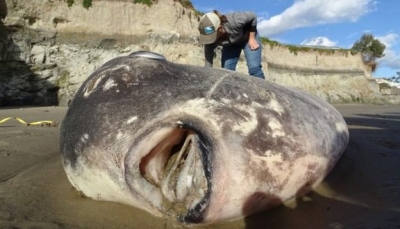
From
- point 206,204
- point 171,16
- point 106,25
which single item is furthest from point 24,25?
point 206,204

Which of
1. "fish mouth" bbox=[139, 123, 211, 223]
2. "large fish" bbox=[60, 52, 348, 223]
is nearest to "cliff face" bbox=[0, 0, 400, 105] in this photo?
"large fish" bbox=[60, 52, 348, 223]

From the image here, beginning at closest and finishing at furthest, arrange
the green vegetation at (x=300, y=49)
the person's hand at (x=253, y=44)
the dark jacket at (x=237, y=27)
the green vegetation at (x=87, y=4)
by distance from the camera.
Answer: the dark jacket at (x=237, y=27) < the person's hand at (x=253, y=44) < the green vegetation at (x=87, y=4) < the green vegetation at (x=300, y=49)

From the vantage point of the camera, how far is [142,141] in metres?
1.86

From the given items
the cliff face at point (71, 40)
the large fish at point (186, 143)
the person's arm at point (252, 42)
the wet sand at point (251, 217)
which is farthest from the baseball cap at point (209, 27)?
the cliff face at point (71, 40)

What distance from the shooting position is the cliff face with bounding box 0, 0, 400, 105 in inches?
428

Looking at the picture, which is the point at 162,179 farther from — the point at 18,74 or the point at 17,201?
the point at 18,74

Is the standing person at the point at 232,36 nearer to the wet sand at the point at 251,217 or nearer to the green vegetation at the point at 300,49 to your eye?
the wet sand at the point at 251,217

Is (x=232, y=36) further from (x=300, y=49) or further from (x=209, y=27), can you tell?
(x=300, y=49)

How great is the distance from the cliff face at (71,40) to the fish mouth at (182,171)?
9.49 meters

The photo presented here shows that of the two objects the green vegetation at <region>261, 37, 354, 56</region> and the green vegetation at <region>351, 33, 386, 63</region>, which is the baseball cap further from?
the green vegetation at <region>351, 33, 386, 63</region>

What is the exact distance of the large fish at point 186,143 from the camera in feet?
6.01

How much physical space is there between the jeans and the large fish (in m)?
2.37

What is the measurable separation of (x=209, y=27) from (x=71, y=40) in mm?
8823

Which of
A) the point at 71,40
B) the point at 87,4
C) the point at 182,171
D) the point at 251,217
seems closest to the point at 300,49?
the point at 87,4
